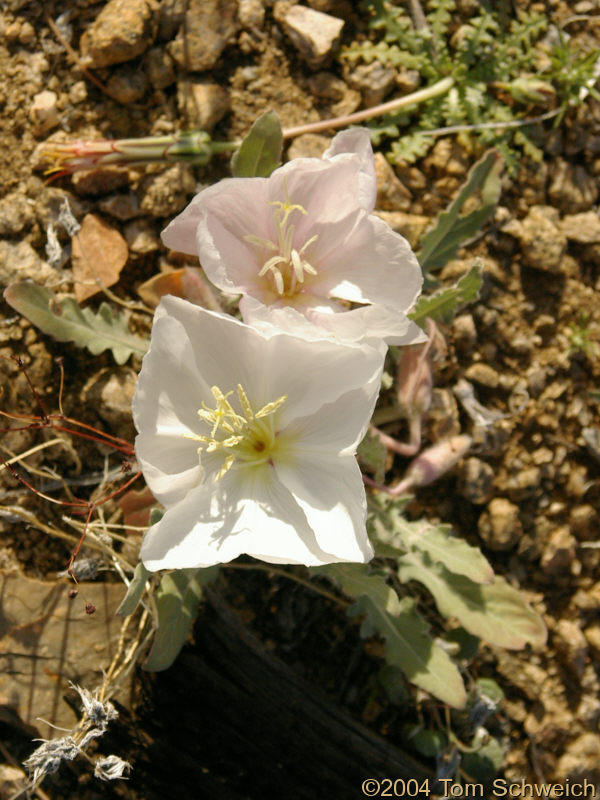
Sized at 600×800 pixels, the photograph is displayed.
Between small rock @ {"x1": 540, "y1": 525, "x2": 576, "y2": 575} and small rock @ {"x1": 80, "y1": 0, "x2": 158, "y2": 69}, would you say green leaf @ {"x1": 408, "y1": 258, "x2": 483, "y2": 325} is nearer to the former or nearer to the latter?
small rock @ {"x1": 540, "y1": 525, "x2": 576, "y2": 575}

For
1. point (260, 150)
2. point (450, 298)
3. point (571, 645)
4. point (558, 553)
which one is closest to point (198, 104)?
A: point (260, 150)

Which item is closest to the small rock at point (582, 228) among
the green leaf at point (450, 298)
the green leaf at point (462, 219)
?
the green leaf at point (462, 219)

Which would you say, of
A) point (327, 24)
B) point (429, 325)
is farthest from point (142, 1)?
point (429, 325)

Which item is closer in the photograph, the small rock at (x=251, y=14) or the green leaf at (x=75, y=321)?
the green leaf at (x=75, y=321)

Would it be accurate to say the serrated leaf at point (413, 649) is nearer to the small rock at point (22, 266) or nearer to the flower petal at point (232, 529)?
the flower petal at point (232, 529)

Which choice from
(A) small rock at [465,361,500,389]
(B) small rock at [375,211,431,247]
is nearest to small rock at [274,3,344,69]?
(B) small rock at [375,211,431,247]

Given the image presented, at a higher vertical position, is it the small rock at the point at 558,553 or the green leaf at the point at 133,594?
the green leaf at the point at 133,594

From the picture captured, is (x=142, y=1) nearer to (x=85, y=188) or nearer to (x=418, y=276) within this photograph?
(x=85, y=188)
